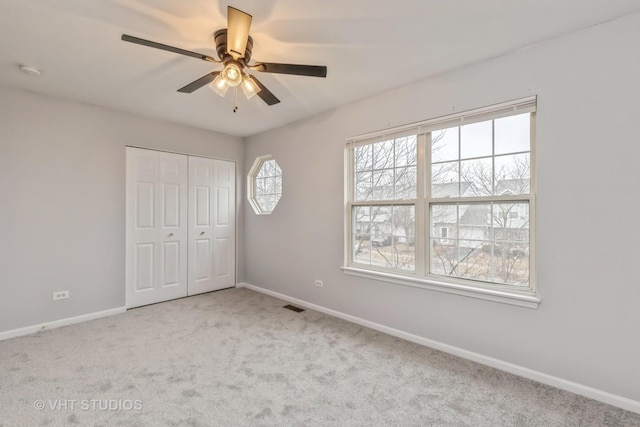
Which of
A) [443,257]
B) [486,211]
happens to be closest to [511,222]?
[486,211]

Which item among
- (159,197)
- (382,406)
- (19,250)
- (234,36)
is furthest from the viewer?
(159,197)

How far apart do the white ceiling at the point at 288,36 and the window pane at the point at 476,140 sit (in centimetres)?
53

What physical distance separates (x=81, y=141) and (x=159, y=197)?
103cm

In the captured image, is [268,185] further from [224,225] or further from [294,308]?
[294,308]

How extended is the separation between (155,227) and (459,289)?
3.70 m

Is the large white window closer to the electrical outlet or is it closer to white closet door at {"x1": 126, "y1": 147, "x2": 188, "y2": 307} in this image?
white closet door at {"x1": 126, "y1": 147, "x2": 188, "y2": 307}

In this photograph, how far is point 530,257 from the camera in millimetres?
2309

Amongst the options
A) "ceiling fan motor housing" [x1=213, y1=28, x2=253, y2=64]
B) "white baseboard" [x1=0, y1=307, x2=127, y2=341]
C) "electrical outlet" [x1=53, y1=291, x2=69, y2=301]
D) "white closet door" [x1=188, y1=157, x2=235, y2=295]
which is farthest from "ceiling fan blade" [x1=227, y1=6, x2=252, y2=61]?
"white baseboard" [x1=0, y1=307, x2=127, y2=341]

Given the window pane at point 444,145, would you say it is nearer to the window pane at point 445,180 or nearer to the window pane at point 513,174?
the window pane at point 445,180

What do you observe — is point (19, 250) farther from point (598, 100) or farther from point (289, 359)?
point (598, 100)

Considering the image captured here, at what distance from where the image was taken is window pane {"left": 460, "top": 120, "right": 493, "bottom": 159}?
8.32 ft

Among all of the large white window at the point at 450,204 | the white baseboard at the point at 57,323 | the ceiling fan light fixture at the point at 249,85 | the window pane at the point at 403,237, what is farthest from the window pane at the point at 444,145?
the white baseboard at the point at 57,323

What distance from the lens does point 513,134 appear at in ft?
7.94

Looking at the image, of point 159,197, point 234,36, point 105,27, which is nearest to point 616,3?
point 234,36
